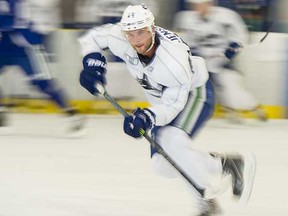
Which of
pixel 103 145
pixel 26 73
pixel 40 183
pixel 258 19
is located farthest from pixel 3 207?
pixel 258 19

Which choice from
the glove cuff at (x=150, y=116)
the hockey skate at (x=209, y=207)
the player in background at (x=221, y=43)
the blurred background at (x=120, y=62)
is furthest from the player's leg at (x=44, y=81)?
the glove cuff at (x=150, y=116)

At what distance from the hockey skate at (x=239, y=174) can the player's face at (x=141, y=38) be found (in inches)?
26.5

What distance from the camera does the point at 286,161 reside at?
5.73 metres

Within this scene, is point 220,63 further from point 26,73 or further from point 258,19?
point 26,73

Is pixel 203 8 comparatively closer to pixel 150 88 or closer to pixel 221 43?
pixel 221 43

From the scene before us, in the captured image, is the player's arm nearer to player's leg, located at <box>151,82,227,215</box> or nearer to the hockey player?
the hockey player

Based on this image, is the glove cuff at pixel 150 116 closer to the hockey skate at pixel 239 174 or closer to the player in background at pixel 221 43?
the hockey skate at pixel 239 174

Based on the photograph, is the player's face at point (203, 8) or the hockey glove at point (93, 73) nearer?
the hockey glove at point (93, 73)

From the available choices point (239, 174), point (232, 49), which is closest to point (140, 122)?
point (239, 174)

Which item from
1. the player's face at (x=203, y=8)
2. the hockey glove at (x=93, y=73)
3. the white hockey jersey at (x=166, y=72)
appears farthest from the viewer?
the player's face at (x=203, y=8)

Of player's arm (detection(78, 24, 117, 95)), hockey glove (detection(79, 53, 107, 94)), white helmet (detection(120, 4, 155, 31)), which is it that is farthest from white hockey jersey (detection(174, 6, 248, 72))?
white helmet (detection(120, 4, 155, 31))

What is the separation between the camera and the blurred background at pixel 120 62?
23.7 feet

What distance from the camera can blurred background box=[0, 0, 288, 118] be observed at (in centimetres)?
722

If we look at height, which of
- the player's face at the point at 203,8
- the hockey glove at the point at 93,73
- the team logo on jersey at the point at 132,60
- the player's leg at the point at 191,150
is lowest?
the player's face at the point at 203,8
